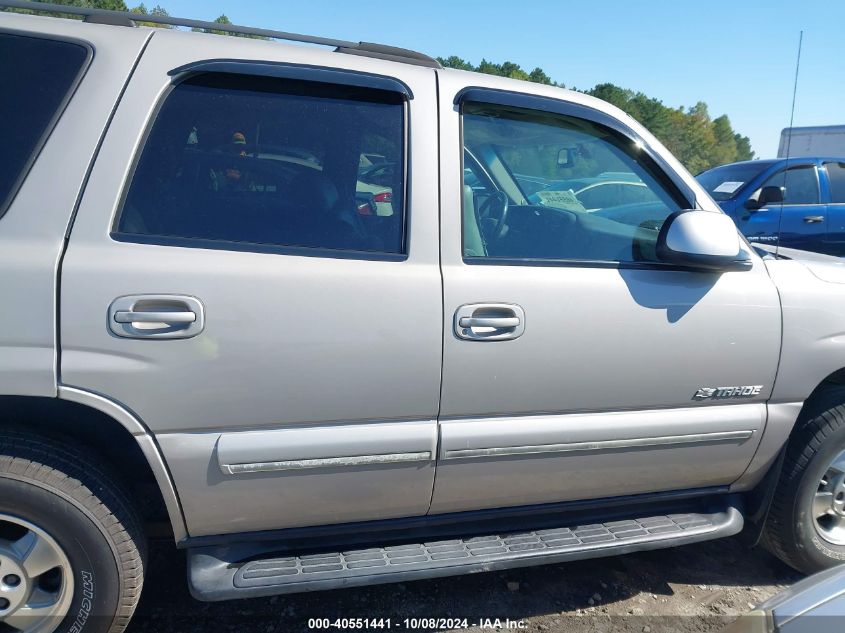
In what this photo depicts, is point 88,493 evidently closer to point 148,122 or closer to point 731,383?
point 148,122

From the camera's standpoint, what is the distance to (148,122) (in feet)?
6.87

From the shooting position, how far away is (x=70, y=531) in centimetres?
205

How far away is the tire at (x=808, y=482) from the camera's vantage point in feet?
9.11

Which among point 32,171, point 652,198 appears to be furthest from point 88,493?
point 652,198

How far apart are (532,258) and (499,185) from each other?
2.05 feet

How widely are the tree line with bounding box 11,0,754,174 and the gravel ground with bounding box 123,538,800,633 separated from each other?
40.0 feet

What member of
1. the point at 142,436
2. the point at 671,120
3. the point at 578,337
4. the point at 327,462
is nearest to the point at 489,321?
the point at 578,337

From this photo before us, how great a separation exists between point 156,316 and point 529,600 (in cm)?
188

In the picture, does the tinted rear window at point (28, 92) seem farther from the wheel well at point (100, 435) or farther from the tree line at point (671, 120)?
the tree line at point (671, 120)

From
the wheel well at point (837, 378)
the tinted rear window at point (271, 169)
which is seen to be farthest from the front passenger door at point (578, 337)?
the wheel well at point (837, 378)

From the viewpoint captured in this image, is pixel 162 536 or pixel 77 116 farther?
pixel 162 536

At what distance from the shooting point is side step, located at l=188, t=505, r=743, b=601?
2.20 metres

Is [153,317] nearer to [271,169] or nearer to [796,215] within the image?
[271,169]

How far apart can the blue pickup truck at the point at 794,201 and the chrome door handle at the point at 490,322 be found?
647 centimetres
